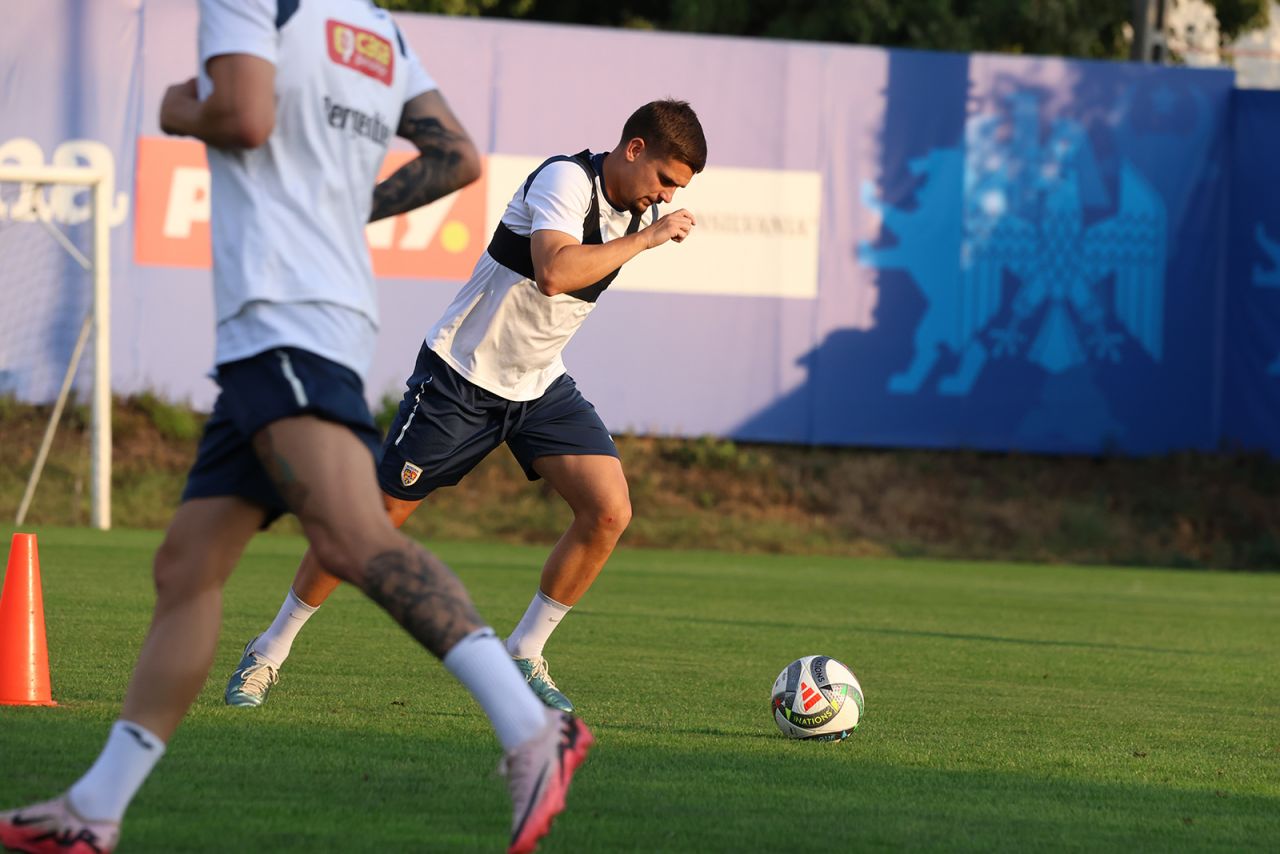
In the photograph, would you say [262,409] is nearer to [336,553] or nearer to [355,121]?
[336,553]

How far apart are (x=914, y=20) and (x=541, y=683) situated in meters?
21.0

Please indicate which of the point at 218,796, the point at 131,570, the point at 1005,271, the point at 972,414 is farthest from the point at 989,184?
the point at 218,796

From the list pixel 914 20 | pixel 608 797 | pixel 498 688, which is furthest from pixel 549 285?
pixel 914 20

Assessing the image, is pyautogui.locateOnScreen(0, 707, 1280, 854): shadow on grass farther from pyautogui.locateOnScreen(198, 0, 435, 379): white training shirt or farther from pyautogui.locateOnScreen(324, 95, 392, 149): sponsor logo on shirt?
pyautogui.locateOnScreen(324, 95, 392, 149): sponsor logo on shirt

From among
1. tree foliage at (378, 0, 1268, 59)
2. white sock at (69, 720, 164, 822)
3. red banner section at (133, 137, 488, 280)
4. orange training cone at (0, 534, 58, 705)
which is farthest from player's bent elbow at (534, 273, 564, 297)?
tree foliage at (378, 0, 1268, 59)

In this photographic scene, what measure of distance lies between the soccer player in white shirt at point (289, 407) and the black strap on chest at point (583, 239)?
2.32 metres

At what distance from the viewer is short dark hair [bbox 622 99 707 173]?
20.4ft

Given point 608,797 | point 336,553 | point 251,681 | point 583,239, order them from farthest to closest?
point 583,239 < point 251,681 < point 608,797 < point 336,553

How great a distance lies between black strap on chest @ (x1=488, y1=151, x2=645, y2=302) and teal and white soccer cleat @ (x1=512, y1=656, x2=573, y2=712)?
1402 millimetres

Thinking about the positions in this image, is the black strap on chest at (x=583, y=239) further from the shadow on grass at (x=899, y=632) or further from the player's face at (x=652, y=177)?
the shadow on grass at (x=899, y=632)

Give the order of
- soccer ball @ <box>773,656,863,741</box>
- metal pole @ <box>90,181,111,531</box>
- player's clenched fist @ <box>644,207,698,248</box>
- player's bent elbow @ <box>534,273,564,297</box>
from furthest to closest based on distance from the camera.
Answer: metal pole @ <box>90,181,111,531</box>, soccer ball @ <box>773,656,863,741</box>, player's bent elbow @ <box>534,273,564,297</box>, player's clenched fist @ <box>644,207,698,248</box>

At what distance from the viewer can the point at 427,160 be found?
420 cm

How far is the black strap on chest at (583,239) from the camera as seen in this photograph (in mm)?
6277

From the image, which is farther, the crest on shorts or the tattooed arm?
Result: the crest on shorts
